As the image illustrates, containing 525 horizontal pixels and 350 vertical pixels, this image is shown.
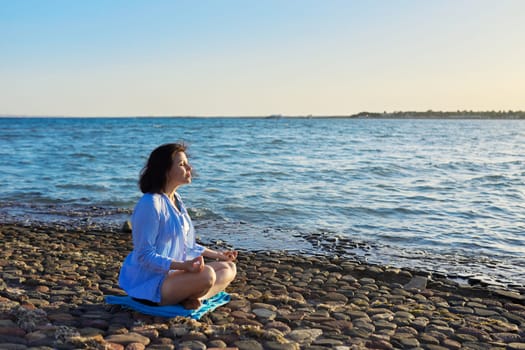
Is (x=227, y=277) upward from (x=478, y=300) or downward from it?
upward

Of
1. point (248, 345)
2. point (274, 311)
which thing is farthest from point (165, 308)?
point (274, 311)

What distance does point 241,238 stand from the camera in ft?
→ 36.2

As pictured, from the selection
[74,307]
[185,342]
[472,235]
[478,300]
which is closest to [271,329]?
[185,342]

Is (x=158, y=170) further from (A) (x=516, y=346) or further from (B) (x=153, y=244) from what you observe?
(A) (x=516, y=346)

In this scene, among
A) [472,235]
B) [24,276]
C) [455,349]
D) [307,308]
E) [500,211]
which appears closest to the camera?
[455,349]

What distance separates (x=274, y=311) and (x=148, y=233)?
1.64m

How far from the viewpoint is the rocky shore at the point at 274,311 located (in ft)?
15.0

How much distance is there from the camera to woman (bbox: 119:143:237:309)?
15.9ft

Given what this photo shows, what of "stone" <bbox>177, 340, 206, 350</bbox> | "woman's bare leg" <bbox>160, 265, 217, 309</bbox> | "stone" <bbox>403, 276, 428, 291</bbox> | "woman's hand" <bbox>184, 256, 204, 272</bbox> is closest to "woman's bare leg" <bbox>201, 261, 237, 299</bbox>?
"woman's bare leg" <bbox>160, 265, 217, 309</bbox>

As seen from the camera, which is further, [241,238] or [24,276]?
[241,238]

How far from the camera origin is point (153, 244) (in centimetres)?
488

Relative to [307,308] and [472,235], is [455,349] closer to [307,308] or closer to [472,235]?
[307,308]

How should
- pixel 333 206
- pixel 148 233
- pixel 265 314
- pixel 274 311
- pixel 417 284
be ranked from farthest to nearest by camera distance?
1. pixel 333 206
2. pixel 417 284
3. pixel 274 311
4. pixel 265 314
5. pixel 148 233

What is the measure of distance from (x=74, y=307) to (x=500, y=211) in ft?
40.3
